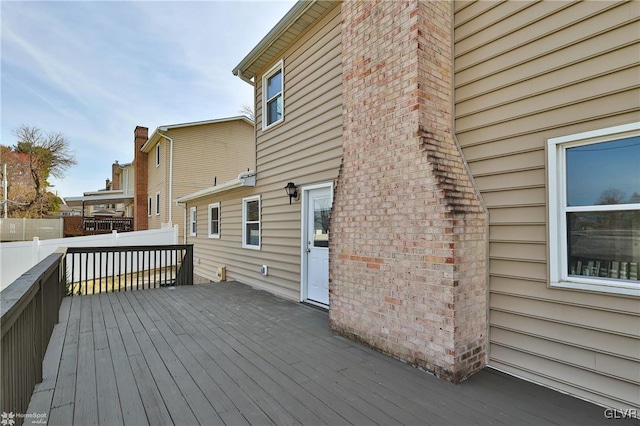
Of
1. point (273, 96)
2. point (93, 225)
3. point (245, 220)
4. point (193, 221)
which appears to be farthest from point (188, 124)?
point (93, 225)

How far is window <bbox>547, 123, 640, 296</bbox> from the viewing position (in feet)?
7.20

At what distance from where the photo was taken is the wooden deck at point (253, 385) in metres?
2.12

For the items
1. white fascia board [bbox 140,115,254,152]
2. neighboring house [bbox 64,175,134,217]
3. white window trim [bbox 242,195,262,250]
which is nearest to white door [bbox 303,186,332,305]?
white window trim [bbox 242,195,262,250]

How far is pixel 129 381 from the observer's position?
2.62 metres

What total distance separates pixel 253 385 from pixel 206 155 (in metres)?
13.5

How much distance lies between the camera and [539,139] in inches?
103

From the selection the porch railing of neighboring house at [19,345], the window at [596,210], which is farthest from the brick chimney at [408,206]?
the porch railing of neighboring house at [19,345]

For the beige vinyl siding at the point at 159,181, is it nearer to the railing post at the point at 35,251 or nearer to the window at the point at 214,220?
the railing post at the point at 35,251

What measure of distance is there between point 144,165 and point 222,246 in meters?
12.0

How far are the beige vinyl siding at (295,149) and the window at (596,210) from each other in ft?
9.49

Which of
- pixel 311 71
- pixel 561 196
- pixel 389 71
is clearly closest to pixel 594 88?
pixel 561 196

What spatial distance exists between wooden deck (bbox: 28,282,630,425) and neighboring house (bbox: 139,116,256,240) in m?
10.4

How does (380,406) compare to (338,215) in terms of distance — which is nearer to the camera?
(380,406)

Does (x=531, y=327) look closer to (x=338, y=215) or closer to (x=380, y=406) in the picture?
(x=380, y=406)
